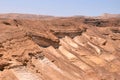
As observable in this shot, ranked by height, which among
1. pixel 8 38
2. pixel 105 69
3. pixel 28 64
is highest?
pixel 8 38

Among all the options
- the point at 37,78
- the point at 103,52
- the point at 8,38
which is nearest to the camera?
the point at 37,78

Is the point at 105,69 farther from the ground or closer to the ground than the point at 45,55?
closer to the ground

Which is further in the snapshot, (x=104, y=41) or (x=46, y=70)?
(x=104, y=41)

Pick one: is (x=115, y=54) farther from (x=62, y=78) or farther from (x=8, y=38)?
(x=8, y=38)

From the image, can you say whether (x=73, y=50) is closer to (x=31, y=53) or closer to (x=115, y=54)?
(x=115, y=54)

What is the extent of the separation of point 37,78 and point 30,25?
32.6 ft

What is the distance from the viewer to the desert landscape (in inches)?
751

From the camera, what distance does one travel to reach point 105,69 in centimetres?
2981

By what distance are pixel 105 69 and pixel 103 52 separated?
4.85 meters

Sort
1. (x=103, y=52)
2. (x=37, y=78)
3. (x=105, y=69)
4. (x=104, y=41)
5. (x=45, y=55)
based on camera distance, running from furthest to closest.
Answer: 1. (x=104, y=41)
2. (x=103, y=52)
3. (x=105, y=69)
4. (x=45, y=55)
5. (x=37, y=78)

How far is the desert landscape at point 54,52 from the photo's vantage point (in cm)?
1908

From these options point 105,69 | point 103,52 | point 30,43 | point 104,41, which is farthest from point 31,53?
point 104,41

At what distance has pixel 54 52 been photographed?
2744 centimetres

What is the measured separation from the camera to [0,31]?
20.8m
